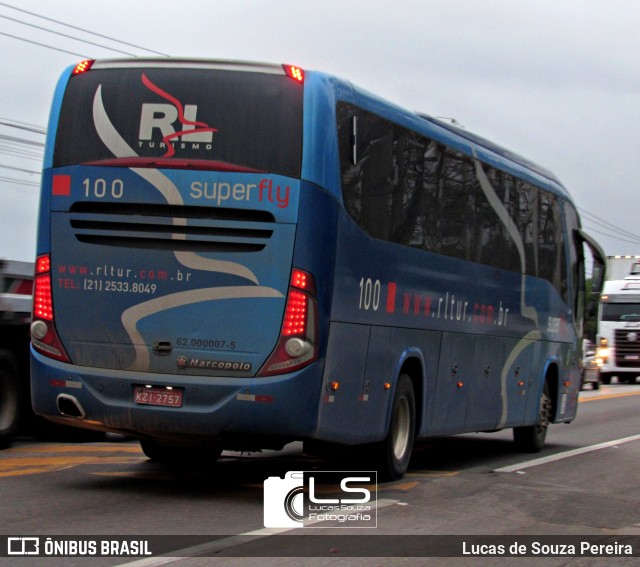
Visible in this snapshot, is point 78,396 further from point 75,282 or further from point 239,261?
point 239,261

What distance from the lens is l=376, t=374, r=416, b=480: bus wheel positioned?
11.5 metres

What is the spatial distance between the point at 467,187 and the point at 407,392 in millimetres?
2668

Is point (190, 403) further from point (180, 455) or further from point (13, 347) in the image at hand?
point (13, 347)

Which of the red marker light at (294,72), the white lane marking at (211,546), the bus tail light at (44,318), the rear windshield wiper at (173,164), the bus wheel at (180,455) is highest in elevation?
the red marker light at (294,72)

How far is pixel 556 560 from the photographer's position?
823 centimetres

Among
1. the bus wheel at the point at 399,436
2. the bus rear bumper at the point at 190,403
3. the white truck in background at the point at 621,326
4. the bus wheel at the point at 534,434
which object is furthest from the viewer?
the white truck in background at the point at 621,326

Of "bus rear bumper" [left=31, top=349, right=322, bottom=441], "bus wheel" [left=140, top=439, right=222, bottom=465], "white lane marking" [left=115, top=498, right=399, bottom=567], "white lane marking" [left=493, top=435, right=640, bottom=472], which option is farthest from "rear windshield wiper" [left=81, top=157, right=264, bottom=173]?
"white lane marking" [left=493, top=435, right=640, bottom=472]

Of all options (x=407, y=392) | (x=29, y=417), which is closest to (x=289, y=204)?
(x=407, y=392)

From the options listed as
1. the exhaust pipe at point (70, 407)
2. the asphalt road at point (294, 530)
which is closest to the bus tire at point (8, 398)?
the asphalt road at point (294, 530)

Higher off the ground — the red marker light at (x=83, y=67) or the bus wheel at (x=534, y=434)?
the red marker light at (x=83, y=67)

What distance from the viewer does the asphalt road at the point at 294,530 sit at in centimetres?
820

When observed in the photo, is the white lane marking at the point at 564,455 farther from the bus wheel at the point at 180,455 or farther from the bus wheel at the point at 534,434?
the bus wheel at the point at 180,455

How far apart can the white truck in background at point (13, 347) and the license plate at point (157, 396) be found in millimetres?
4225

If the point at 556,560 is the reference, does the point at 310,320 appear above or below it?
above
